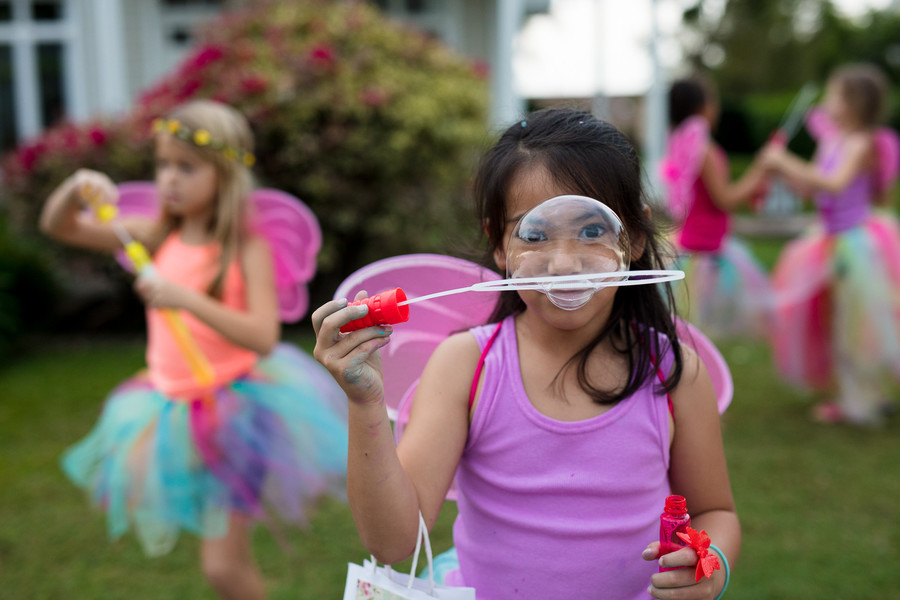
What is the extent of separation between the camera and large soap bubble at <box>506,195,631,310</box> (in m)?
1.41

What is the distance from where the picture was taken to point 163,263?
10.4 feet

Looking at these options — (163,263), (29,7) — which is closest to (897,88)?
(29,7)

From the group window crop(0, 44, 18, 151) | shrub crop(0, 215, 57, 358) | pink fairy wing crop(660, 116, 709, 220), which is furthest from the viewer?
window crop(0, 44, 18, 151)

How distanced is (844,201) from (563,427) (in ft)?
14.7

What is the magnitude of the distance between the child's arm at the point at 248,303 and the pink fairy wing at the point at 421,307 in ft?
3.49

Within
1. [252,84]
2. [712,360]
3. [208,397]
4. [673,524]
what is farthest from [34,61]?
[673,524]

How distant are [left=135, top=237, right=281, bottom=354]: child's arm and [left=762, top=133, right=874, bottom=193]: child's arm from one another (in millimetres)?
3368

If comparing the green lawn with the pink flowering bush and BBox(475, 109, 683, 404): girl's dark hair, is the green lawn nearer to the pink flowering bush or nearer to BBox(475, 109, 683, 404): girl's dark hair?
BBox(475, 109, 683, 404): girl's dark hair

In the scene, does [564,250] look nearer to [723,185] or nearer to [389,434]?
[389,434]

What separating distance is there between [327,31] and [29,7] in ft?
16.6

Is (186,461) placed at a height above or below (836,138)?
below

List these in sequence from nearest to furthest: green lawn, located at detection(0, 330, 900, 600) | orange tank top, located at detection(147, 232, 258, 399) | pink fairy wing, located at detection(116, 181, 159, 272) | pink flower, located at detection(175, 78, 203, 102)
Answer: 1. orange tank top, located at detection(147, 232, 258, 399)
2. green lawn, located at detection(0, 330, 900, 600)
3. pink fairy wing, located at detection(116, 181, 159, 272)
4. pink flower, located at detection(175, 78, 203, 102)

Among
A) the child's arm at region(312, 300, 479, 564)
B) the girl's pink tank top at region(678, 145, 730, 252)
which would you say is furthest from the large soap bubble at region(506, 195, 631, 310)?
the girl's pink tank top at region(678, 145, 730, 252)

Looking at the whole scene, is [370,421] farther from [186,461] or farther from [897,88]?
[897,88]
